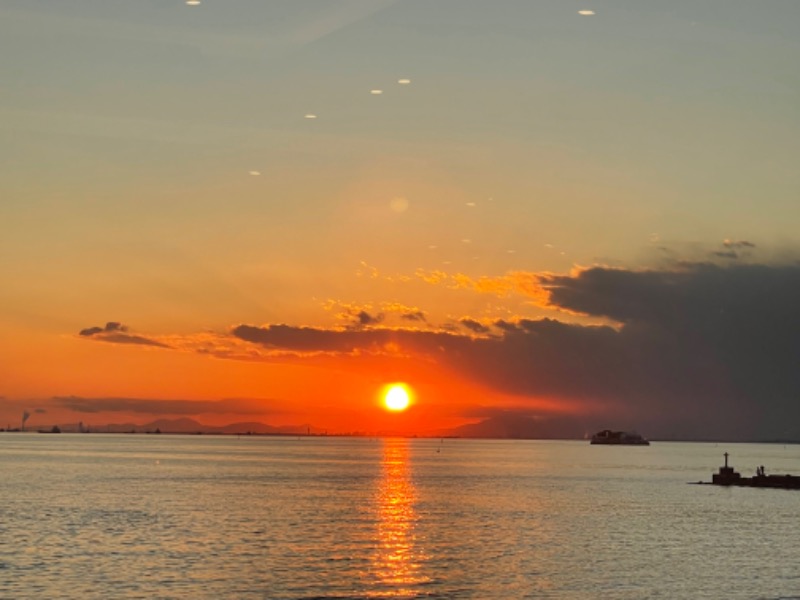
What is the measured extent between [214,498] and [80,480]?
5265 cm

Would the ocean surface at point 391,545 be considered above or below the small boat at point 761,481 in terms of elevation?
below

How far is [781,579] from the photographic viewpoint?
71375mm

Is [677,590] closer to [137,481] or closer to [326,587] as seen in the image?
[326,587]

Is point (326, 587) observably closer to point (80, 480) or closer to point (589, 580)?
point (589, 580)

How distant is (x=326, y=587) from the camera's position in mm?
65062

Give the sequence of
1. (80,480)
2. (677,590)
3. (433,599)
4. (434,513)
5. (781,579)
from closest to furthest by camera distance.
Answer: (433,599)
(677,590)
(781,579)
(434,513)
(80,480)

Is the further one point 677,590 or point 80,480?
point 80,480

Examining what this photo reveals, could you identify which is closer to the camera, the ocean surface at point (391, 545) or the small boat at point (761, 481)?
the ocean surface at point (391, 545)

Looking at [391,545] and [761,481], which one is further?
[761,481]

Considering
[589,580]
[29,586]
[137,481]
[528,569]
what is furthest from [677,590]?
[137,481]

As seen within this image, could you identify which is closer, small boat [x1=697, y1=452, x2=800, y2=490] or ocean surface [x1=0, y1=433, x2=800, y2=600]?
ocean surface [x1=0, y1=433, x2=800, y2=600]

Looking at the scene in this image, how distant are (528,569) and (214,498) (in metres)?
75.7

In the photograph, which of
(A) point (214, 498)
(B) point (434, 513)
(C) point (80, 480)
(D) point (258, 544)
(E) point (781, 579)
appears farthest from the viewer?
(C) point (80, 480)

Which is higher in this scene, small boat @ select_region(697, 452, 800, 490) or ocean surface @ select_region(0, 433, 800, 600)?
small boat @ select_region(697, 452, 800, 490)
